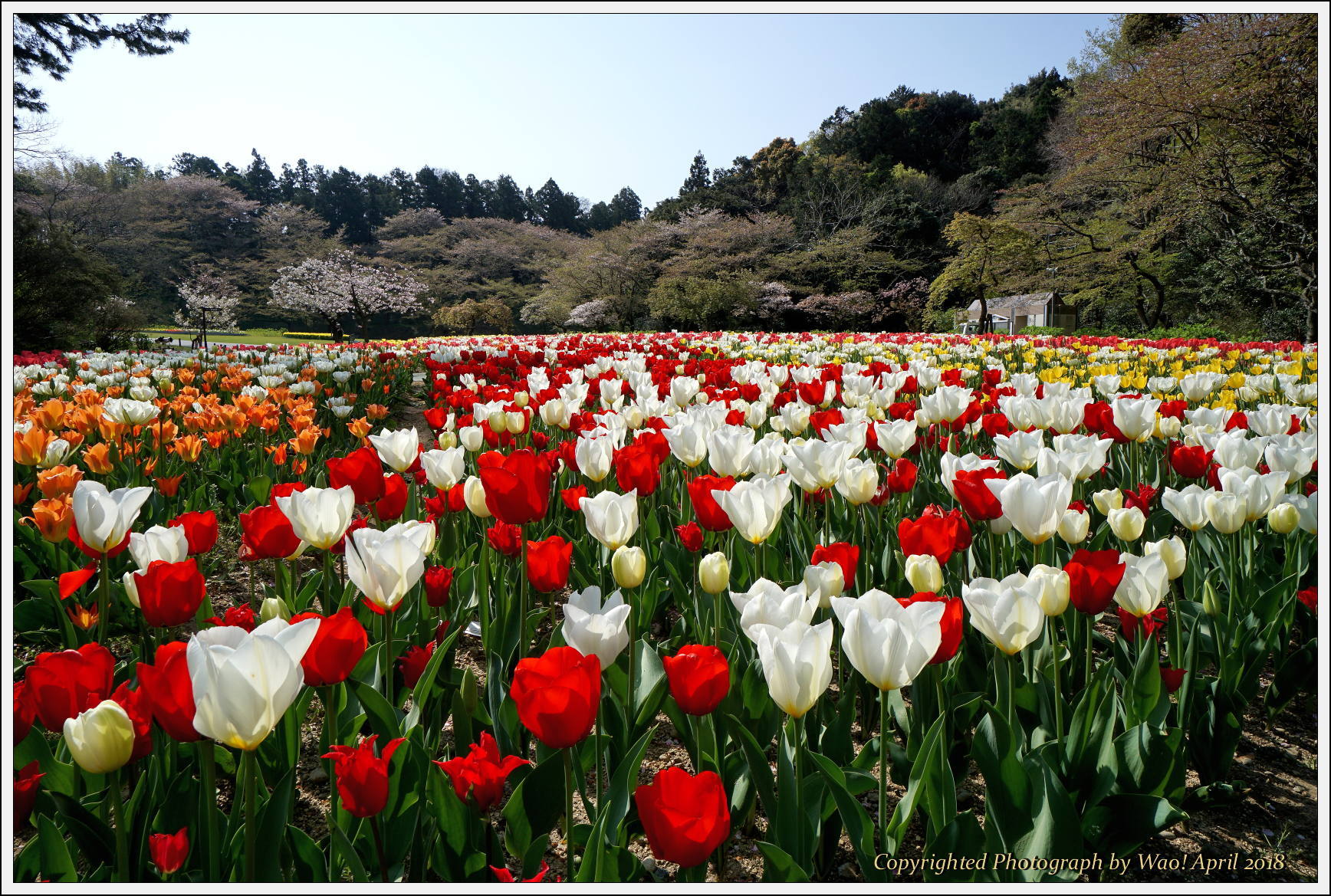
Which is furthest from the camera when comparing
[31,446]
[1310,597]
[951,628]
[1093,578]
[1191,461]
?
[31,446]

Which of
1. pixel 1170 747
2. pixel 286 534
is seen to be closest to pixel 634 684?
pixel 286 534

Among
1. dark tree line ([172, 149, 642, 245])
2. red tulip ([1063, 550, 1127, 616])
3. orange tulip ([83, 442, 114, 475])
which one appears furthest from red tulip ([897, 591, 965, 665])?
dark tree line ([172, 149, 642, 245])

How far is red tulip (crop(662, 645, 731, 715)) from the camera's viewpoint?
1.16 metres

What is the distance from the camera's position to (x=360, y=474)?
2.02 meters

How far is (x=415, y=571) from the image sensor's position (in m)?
1.44

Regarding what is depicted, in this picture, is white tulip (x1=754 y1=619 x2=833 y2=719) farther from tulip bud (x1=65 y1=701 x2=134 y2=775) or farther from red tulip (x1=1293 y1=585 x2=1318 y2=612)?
red tulip (x1=1293 y1=585 x2=1318 y2=612)

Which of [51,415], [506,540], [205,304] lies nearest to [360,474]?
[506,540]

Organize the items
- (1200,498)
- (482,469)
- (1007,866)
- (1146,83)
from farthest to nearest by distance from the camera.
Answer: (1146,83), (1200,498), (482,469), (1007,866)

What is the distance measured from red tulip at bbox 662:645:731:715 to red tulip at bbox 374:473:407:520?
120 centimetres

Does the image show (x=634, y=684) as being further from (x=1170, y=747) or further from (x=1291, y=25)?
(x=1291, y=25)

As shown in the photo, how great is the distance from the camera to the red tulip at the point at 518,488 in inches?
65.0

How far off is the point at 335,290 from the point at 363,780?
31.6 m

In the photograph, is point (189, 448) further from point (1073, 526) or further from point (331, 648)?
point (1073, 526)

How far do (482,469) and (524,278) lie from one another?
44.5 meters
